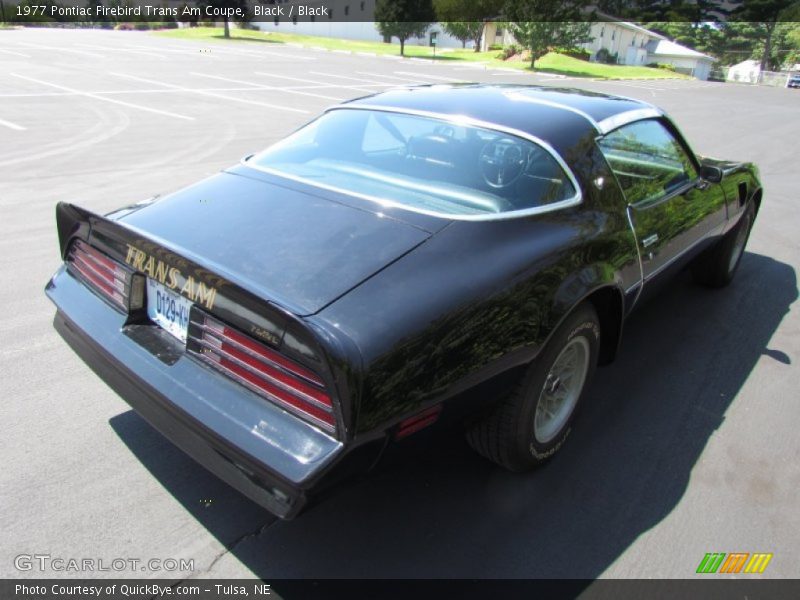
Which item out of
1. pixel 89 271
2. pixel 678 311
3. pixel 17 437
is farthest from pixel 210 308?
pixel 678 311

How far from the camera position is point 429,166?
2805 millimetres

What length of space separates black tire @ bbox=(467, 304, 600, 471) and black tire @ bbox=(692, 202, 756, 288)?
240cm

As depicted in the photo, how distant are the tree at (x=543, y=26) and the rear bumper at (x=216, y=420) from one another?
3535 cm

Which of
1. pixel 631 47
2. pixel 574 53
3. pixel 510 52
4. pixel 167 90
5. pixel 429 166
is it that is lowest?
pixel 167 90

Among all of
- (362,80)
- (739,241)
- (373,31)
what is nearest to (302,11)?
(373,31)

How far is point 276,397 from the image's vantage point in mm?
1906

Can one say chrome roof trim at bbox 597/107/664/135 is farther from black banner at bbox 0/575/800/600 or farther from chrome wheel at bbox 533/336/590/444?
black banner at bbox 0/575/800/600

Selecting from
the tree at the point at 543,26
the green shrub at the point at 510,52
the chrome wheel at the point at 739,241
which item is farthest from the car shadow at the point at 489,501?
the green shrub at the point at 510,52

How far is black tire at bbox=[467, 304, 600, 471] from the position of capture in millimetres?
2350

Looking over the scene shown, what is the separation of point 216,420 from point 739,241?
457 centimetres

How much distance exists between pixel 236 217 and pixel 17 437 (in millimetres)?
1420

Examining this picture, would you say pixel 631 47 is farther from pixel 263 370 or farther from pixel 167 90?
pixel 263 370

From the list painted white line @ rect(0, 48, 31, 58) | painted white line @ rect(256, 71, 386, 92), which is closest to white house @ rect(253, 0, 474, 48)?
painted white line @ rect(0, 48, 31, 58)

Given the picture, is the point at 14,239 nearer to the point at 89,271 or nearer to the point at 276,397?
the point at 89,271
